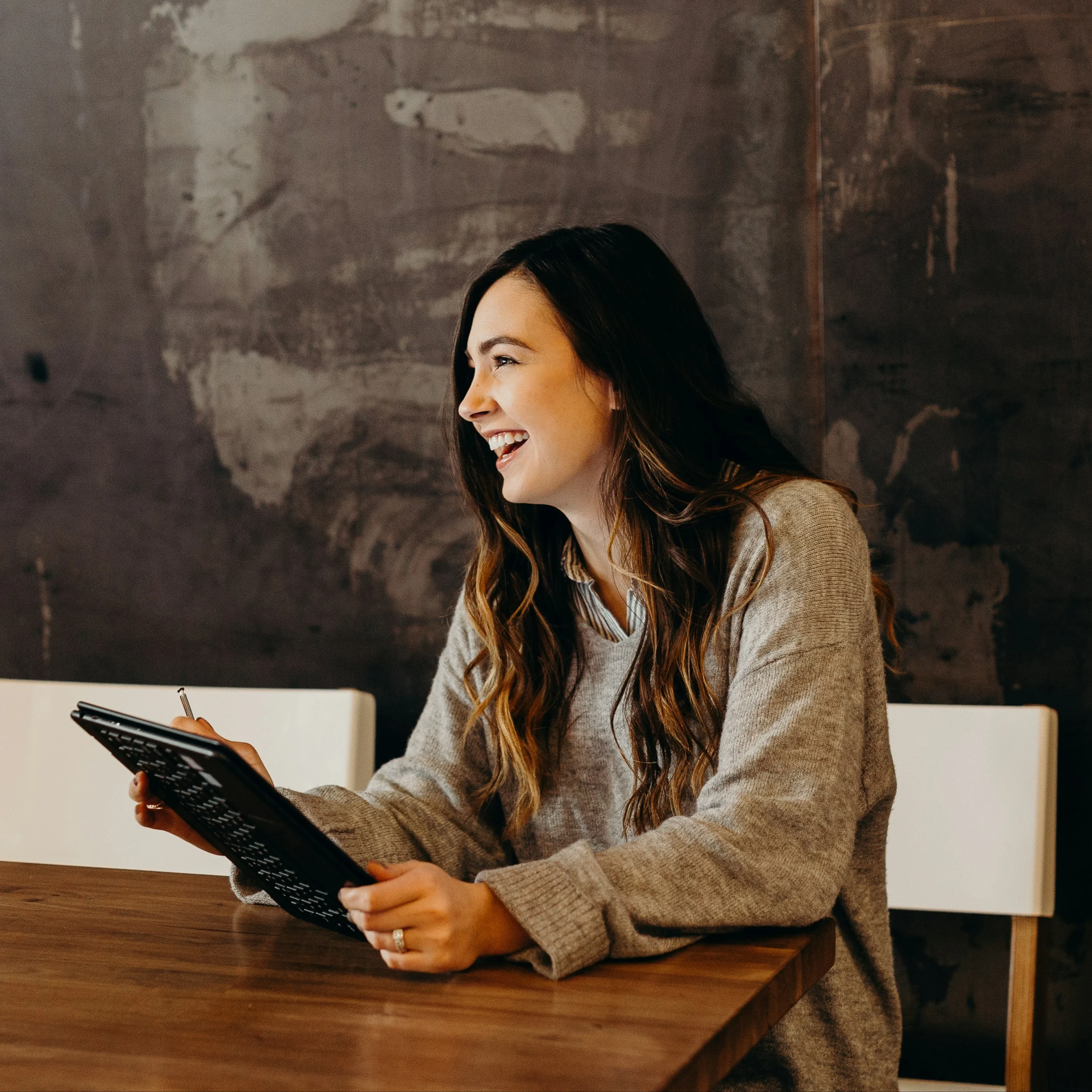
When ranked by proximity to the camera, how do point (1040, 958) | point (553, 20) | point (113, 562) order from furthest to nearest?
point (113, 562) < point (553, 20) < point (1040, 958)

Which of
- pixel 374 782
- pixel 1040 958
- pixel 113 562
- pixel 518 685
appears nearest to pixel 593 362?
pixel 518 685

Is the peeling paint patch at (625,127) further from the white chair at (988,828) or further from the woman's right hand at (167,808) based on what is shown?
the woman's right hand at (167,808)

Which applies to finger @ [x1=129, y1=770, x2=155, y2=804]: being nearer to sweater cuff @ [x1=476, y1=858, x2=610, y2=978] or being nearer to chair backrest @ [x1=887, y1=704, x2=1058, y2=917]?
sweater cuff @ [x1=476, y1=858, x2=610, y2=978]

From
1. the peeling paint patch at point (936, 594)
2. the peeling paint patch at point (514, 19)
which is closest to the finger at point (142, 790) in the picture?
the peeling paint patch at point (936, 594)

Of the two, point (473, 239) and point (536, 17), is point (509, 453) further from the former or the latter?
point (536, 17)

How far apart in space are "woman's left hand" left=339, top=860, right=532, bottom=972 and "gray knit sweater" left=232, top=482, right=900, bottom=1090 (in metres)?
0.03

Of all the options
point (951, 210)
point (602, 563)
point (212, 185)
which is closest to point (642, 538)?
point (602, 563)

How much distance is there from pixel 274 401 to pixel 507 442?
92 centimetres

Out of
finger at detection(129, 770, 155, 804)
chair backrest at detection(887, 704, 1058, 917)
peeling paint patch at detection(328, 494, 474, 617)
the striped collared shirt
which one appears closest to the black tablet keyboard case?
finger at detection(129, 770, 155, 804)

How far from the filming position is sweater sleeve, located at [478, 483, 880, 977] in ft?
2.93

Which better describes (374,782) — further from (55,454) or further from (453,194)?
(55,454)

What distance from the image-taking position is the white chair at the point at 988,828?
5.46 ft

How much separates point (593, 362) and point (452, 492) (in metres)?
0.80

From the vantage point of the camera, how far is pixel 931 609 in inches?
74.2
